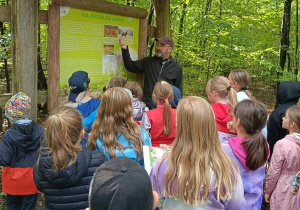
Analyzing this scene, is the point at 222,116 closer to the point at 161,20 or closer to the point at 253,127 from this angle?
the point at 253,127

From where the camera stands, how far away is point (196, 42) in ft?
28.4

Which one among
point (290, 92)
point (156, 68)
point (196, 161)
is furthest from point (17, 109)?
point (290, 92)

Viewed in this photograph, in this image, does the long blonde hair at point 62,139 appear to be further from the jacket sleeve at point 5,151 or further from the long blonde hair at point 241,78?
the long blonde hair at point 241,78

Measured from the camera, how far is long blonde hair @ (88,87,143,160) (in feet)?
8.42

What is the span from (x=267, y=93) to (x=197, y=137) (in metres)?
16.5

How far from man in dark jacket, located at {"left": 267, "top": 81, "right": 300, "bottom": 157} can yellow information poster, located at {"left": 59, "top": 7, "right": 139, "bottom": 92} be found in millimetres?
2543

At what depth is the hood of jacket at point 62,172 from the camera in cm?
203

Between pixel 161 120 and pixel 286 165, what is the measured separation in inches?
59.2

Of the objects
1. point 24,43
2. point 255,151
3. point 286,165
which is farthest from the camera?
point 24,43

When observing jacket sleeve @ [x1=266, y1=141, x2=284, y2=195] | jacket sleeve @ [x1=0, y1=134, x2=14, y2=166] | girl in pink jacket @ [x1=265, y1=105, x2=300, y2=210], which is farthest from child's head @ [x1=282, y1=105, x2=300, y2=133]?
jacket sleeve @ [x1=0, y1=134, x2=14, y2=166]

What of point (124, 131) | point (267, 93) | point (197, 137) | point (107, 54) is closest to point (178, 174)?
point (197, 137)

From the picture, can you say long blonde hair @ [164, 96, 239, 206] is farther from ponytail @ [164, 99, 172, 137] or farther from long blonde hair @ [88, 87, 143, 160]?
ponytail @ [164, 99, 172, 137]

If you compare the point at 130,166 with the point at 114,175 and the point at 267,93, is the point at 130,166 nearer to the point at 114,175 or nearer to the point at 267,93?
the point at 114,175

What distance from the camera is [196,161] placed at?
5.79ft
